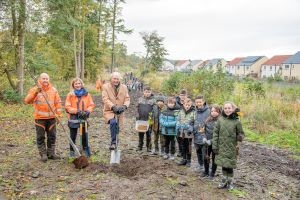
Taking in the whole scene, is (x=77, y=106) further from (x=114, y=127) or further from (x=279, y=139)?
(x=279, y=139)

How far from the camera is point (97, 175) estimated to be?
673cm

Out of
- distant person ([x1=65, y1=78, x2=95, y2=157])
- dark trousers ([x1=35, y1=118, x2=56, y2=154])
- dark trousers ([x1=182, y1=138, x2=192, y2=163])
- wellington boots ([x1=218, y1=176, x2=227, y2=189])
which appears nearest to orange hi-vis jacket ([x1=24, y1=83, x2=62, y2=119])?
dark trousers ([x1=35, y1=118, x2=56, y2=154])

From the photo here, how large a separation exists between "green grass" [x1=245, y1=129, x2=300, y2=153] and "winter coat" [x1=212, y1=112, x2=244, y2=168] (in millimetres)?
5421

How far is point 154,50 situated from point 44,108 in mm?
48673

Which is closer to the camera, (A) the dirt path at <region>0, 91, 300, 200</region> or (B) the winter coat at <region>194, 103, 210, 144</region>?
(A) the dirt path at <region>0, 91, 300, 200</region>

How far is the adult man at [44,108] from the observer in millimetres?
7480

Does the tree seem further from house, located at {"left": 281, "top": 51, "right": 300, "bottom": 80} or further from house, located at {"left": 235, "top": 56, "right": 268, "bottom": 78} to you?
house, located at {"left": 235, "top": 56, "right": 268, "bottom": 78}

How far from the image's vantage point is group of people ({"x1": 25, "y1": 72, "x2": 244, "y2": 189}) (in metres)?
6.43

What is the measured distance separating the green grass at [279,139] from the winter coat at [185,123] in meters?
4.93

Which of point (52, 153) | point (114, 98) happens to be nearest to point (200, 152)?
point (114, 98)

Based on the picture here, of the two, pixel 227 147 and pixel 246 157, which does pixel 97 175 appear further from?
pixel 246 157

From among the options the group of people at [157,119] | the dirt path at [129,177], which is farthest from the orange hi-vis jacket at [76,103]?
the dirt path at [129,177]

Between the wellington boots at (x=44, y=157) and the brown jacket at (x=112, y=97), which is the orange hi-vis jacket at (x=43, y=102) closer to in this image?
the wellington boots at (x=44, y=157)

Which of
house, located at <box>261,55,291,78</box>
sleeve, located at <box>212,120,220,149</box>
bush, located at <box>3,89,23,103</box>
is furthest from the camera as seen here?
house, located at <box>261,55,291,78</box>
